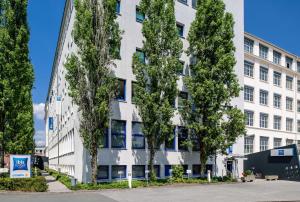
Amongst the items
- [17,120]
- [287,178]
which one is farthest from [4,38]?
[287,178]

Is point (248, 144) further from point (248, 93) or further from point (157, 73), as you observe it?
point (157, 73)

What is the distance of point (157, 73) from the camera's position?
97.8 feet

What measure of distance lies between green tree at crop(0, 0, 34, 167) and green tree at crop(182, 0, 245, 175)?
514 inches

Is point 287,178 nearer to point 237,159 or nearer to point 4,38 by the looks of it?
point 237,159

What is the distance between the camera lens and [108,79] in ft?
90.2

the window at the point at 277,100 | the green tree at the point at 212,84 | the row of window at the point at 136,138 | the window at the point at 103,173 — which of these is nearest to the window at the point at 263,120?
the window at the point at 277,100

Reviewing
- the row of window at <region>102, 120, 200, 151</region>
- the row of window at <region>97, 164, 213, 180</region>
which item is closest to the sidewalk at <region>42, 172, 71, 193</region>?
the row of window at <region>97, 164, 213, 180</region>

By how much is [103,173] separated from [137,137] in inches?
167

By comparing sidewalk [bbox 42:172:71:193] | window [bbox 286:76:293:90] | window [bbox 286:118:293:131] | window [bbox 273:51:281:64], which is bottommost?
sidewalk [bbox 42:172:71:193]

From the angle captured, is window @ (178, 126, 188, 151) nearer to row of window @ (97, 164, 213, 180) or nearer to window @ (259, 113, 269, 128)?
row of window @ (97, 164, 213, 180)

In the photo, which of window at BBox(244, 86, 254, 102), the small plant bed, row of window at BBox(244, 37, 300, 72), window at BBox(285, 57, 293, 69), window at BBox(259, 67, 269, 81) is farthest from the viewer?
window at BBox(285, 57, 293, 69)

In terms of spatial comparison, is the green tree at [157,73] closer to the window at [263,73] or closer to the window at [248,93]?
the window at [248,93]

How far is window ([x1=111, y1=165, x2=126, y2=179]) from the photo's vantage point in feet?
99.6

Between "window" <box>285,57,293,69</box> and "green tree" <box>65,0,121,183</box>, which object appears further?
"window" <box>285,57,293,69</box>
